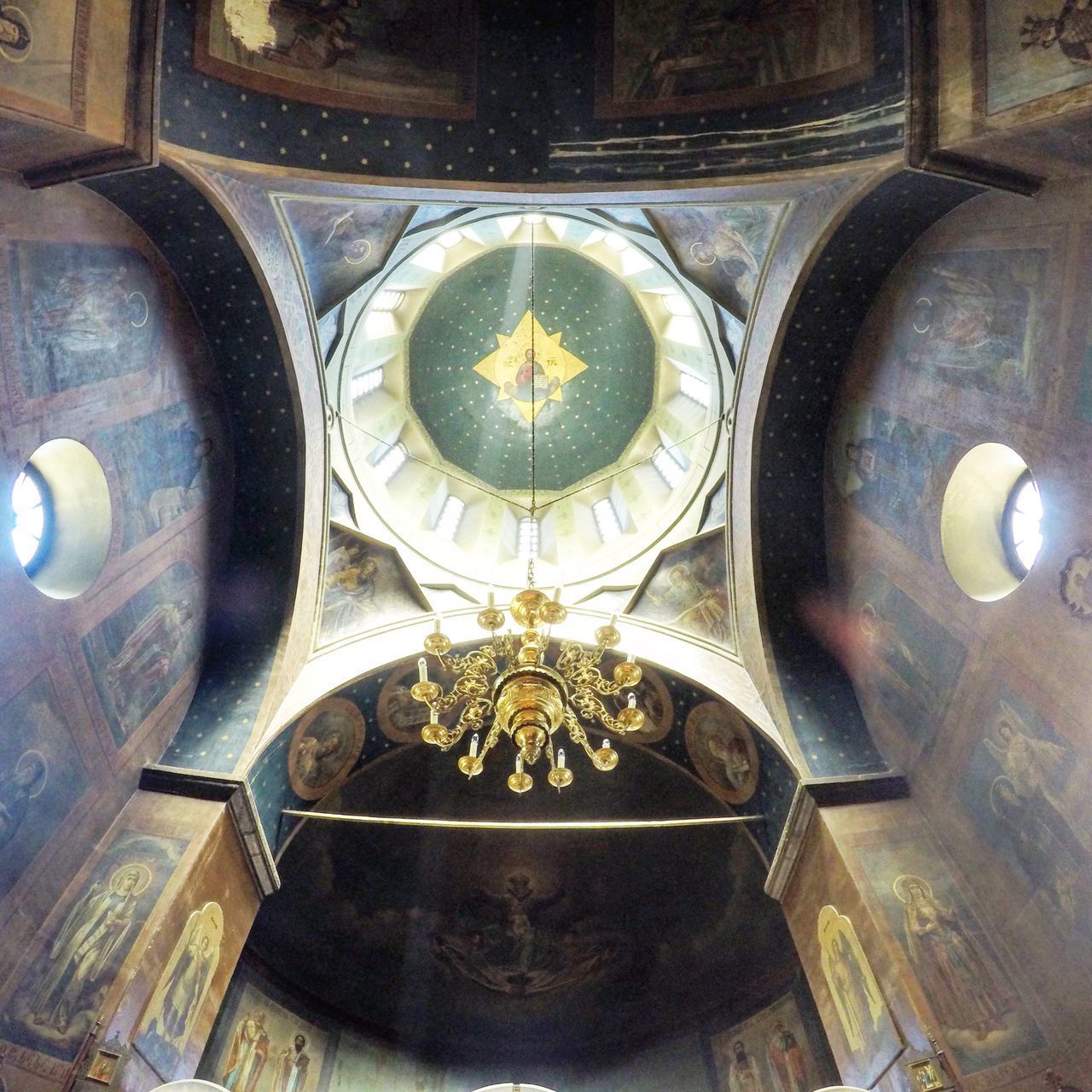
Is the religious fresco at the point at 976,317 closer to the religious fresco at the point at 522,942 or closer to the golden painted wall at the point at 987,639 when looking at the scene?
the golden painted wall at the point at 987,639

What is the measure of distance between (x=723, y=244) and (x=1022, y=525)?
4.43 m

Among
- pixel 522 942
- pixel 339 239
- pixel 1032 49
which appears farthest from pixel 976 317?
Answer: pixel 522 942

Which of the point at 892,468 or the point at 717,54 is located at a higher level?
the point at 717,54

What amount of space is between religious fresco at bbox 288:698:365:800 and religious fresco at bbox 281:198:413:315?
16.1 feet

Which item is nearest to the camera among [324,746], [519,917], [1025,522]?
[1025,522]

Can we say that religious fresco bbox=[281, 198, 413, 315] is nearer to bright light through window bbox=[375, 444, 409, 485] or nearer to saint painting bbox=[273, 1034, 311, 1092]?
bright light through window bbox=[375, 444, 409, 485]

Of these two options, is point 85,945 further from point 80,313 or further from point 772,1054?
point 772,1054

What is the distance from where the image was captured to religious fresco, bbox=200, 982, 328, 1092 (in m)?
10.2

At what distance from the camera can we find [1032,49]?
6.18 metres

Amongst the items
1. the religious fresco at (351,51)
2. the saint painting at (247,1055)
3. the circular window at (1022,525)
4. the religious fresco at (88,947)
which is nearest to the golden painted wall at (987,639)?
the circular window at (1022,525)

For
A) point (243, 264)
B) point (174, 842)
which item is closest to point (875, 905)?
point (174, 842)

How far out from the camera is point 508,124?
8219 millimetres

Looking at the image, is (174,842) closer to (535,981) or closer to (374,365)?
(535,981)

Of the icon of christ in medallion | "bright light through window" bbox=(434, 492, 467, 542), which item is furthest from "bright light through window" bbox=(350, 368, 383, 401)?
"bright light through window" bbox=(434, 492, 467, 542)
